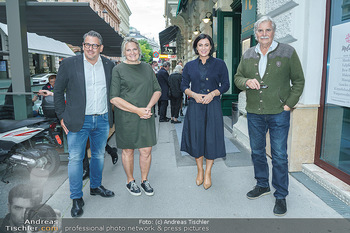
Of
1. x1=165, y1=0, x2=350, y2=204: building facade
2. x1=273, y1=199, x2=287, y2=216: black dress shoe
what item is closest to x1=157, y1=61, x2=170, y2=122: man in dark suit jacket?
x1=165, y1=0, x2=350, y2=204: building facade

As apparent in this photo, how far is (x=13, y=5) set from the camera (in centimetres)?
463

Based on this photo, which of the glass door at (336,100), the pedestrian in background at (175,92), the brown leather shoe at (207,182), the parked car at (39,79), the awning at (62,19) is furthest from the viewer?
the parked car at (39,79)

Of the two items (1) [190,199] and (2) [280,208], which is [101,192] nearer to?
(1) [190,199]

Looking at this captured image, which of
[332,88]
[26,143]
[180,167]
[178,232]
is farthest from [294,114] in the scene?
[26,143]

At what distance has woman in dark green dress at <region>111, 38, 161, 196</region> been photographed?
3.05 meters

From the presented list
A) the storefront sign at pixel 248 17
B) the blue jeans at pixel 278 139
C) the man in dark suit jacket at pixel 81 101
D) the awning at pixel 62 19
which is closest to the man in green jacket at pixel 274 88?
the blue jeans at pixel 278 139

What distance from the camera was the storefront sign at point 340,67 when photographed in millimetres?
3123

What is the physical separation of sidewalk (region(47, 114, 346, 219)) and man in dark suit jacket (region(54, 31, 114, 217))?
0.39 meters

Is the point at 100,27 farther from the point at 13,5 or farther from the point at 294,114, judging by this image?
the point at 294,114

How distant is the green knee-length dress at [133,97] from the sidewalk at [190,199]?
2.20 feet

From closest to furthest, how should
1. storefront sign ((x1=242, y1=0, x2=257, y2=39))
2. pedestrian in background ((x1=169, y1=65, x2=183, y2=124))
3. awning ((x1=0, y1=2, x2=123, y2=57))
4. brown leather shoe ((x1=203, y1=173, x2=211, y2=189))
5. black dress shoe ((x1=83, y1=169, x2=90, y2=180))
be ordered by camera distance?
brown leather shoe ((x1=203, y1=173, x2=211, y2=189))
black dress shoe ((x1=83, y1=169, x2=90, y2=180))
storefront sign ((x1=242, y1=0, x2=257, y2=39))
awning ((x1=0, y1=2, x2=123, y2=57))
pedestrian in background ((x1=169, y1=65, x2=183, y2=124))

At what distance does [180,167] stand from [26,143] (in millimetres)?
2311

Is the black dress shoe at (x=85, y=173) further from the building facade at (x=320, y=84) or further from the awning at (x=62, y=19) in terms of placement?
the building facade at (x=320, y=84)

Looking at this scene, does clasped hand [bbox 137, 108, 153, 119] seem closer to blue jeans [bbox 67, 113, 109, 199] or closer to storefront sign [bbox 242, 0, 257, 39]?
blue jeans [bbox 67, 113, 109, 199]
